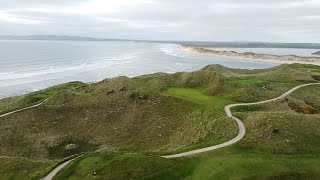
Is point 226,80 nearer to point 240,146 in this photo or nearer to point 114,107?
point 114,107

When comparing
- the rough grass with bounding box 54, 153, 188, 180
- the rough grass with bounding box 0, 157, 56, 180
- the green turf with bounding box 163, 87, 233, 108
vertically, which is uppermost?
the green turf with bounding box 163, 87, 233, 108

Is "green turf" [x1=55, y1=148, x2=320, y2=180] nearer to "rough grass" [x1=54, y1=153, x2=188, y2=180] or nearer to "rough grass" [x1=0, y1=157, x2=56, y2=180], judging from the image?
"rough grass" [x1=54, y1=153, x2=188, y2=180]

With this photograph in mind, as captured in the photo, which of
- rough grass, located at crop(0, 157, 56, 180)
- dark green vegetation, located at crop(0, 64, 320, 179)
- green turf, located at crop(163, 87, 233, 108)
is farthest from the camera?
green turf, located at crop(163, 87, 233, 108)

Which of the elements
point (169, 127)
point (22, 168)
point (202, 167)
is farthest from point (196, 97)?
point (22, 168)

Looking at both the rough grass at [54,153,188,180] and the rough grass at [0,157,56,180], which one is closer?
the rough grass at [54,153,188,180]

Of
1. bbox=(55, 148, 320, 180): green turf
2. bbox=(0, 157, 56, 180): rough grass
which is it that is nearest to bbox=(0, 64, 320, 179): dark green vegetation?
bbox=(55, 148, 320, 180): green turf

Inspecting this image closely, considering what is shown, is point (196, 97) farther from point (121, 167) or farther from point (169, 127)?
Answer: point (121, 167)

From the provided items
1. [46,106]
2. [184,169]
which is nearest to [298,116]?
[184,169]

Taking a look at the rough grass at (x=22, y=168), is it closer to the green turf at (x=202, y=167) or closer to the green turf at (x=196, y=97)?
the green turf at (x=202, y=167)
